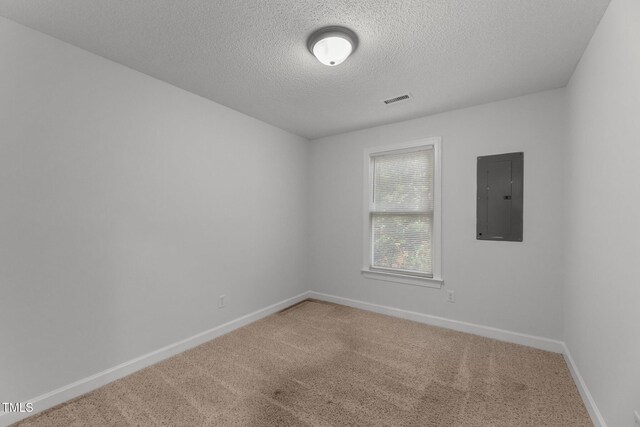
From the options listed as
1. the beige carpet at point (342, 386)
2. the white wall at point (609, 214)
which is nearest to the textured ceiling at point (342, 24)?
the white wall at point (609, 214)

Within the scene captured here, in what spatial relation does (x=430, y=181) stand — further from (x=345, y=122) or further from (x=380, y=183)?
(x=345, y=122)

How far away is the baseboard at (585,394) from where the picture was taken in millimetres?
1646

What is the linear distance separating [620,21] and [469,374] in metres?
2.49

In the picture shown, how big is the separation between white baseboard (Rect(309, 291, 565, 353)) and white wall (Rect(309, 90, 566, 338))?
60mm

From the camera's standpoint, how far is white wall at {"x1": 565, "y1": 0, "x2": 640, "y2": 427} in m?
1.33

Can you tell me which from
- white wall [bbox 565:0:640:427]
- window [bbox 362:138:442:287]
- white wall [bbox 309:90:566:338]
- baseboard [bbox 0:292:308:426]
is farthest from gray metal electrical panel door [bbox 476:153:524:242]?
baseboard [bbox 0:292:308:426]

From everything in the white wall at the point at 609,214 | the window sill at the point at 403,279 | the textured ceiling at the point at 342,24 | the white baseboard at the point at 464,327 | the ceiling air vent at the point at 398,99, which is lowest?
the white baseboard at the point at 464,327

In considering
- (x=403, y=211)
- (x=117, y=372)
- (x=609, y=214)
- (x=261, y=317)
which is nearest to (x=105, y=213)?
(x=117, y=372)

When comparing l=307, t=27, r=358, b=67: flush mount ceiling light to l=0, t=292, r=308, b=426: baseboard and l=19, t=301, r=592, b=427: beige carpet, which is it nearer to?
l=19, t=301, r=592, b=427: beige carpet

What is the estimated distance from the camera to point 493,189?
9.57 ft

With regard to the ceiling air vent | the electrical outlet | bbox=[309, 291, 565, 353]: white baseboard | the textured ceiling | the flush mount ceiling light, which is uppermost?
the ceiling air vent

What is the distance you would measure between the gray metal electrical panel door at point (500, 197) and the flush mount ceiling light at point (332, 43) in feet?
6.55

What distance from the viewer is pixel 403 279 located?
3484 millimetres

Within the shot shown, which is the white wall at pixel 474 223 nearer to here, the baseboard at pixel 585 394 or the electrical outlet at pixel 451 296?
the electrical outlet at pixel 451 296
